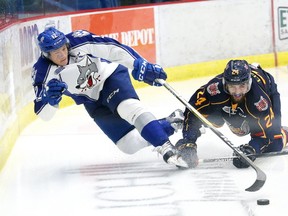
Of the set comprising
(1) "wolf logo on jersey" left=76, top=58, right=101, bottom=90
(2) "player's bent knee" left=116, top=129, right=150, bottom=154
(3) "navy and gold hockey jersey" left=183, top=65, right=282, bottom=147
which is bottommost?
(2) "player's bent knee" left=116, top=129, right=150, bottom=154

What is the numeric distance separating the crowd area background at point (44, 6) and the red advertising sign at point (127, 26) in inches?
4.4

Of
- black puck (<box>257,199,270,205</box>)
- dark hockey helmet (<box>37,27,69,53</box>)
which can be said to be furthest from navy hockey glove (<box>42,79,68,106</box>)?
black puck (<box>257,199,270,205</box>)

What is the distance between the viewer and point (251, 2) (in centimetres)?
884

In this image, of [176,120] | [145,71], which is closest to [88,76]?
[145,71]

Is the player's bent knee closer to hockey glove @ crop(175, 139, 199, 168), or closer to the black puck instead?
hockey glove @ crop(175, 139, 199, 168)

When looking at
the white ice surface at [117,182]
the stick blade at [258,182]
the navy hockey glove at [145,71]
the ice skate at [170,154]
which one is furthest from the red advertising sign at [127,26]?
the stick blade at [258,182]

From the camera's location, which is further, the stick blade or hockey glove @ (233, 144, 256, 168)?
hockey glove @ (233, 144, 256, 168)

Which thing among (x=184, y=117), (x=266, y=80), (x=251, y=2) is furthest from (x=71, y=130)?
(x=251, y=2)

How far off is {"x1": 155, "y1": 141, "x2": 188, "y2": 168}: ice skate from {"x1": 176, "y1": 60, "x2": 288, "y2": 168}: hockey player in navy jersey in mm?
165

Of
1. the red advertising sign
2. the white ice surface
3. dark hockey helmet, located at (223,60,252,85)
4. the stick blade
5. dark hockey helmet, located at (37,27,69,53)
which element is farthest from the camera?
the red advertising sign

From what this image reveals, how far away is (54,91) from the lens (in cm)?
454

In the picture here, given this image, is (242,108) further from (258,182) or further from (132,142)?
(132,142)

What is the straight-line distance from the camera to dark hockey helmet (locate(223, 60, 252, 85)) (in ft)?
14.7

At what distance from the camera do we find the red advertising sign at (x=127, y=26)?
7656 millimetres
